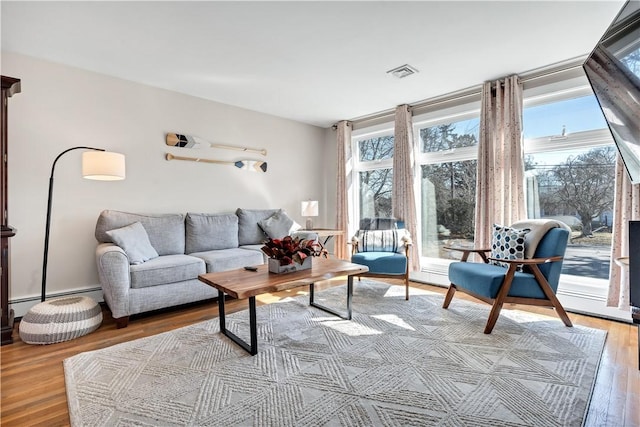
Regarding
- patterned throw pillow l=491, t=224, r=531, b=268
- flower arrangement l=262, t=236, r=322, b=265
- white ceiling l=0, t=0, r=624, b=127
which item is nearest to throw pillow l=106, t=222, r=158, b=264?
flower arrangement l=262, t=236, r=322, b=265

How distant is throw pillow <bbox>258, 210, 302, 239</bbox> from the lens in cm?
424

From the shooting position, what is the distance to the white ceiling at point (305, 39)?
220 centimetres

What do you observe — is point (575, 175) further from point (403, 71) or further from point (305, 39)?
point (305, 39)

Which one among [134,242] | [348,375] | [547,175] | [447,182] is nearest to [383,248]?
[447,182]

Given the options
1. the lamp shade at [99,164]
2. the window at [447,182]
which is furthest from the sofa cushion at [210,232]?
the window at [447,182]

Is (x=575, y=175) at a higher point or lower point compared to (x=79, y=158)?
lower

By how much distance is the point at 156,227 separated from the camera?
3371 mm

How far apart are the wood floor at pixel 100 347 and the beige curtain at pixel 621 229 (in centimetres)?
25

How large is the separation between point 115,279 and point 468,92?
4.19 m

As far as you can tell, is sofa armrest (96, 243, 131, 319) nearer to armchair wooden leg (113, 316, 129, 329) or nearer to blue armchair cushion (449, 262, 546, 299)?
armchair wooden leg (113, 316, 129, 329)

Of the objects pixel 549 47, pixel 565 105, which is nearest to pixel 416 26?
pixel 549 47

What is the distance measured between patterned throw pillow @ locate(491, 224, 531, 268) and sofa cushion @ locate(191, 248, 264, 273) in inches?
97.7

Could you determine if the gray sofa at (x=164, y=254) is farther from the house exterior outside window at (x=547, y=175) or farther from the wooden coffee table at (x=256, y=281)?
the house exterior outside window at (x=547, y=175)

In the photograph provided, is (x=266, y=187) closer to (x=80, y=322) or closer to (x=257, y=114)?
(x=257, y=114)
